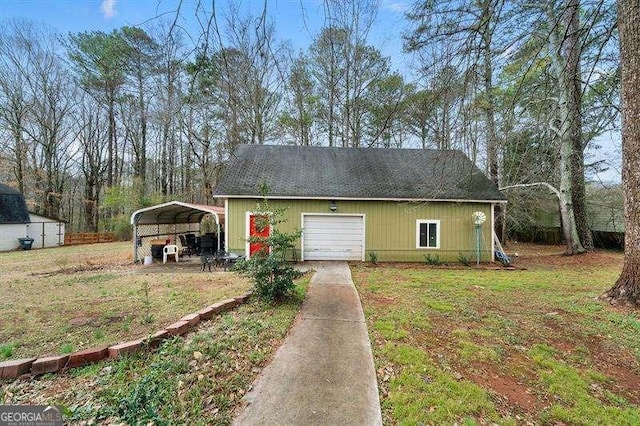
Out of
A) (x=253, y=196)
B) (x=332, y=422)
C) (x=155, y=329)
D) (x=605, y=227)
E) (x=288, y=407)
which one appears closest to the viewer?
(x=332, y=422)

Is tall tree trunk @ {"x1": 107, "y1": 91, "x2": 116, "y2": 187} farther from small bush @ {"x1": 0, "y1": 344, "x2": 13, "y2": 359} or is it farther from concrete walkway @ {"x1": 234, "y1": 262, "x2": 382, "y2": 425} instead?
concrete walkway @ {"x1": 234, "y1": 262, "x2": 382, "y2": 425}

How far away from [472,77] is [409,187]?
26.0ft

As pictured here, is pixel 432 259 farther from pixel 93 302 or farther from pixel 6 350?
pixel 6 350

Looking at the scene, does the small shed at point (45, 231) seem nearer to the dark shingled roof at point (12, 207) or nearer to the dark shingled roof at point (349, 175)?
the dark shingled roof at point (12, 207)

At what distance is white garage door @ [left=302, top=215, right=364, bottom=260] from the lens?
→ 10766mm

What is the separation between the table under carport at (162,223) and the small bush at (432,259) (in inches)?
290

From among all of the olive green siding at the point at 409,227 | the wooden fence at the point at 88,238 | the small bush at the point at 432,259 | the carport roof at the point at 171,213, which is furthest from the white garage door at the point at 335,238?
the wooden fence at the point at 88,238

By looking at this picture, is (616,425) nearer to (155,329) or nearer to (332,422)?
(332,422)

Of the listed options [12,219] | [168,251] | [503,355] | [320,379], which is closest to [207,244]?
[168,251]

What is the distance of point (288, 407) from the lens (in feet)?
7.85

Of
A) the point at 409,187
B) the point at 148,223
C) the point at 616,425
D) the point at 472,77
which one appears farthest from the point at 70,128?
the point at 616,425

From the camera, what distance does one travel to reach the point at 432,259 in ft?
34.8

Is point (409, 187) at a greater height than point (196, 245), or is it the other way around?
point (409, 187)

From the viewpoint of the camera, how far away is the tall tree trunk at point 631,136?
14.4 feet
